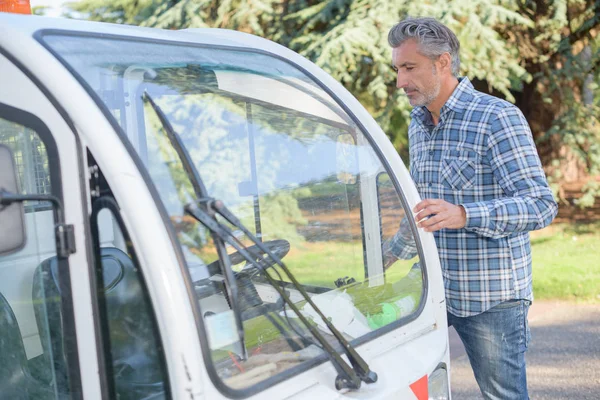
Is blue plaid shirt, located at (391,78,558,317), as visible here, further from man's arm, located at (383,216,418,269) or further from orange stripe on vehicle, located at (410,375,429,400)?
orange stripe on vehicle, located at (410,375,429,400)

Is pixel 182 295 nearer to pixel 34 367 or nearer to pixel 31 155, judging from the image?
pixel 31 155

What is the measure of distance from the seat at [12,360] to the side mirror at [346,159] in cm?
108

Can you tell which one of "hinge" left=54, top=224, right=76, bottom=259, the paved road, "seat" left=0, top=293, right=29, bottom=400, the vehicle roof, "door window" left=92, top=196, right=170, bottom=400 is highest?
the vehicle roof

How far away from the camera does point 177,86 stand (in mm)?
2035

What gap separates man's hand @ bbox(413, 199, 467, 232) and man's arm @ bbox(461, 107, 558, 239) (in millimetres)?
30

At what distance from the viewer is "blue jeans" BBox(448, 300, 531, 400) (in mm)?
2547

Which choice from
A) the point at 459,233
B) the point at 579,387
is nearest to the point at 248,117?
the point at 459,233

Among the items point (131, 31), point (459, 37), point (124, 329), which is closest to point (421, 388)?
point (124, 329)

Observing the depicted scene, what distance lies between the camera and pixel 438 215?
7.82 feet

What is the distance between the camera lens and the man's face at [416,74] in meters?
2.64

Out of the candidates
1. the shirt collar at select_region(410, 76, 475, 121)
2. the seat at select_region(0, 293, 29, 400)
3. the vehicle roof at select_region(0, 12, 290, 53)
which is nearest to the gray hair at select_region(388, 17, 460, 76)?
the shirt collar at select_region(410, 76, 475, 121)

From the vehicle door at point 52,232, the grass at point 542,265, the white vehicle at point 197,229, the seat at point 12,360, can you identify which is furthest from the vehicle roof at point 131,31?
the seat at point 12,360

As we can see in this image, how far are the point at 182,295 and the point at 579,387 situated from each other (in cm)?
393

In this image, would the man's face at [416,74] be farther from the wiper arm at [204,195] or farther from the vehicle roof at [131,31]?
the wiper arm at [204,195]
